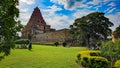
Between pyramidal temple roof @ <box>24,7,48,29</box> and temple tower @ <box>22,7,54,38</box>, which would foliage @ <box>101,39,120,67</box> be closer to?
temple tower @ <box>22,7,54,38</box>

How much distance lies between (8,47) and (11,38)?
36 cm

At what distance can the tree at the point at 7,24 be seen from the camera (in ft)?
24.0

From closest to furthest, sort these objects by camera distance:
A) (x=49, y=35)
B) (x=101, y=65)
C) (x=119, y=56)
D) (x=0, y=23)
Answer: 1. (x=0, y=23)
2. (x=101, y=65)
3. (x=119, y=56)
4. (x=49, y=35)

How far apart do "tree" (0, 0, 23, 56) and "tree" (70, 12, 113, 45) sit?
32.8m

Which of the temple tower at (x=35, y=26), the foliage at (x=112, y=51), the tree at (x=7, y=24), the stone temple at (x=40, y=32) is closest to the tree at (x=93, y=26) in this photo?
the stone temple at (x=40, y=32)

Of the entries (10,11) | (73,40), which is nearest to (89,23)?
(73,40)

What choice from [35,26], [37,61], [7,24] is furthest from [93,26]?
[35,26]

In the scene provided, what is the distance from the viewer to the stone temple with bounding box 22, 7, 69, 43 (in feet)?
185

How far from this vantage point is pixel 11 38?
→ 7609 millimetres

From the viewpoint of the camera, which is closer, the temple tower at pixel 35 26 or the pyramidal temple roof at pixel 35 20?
the temple tower at pixel 35 26

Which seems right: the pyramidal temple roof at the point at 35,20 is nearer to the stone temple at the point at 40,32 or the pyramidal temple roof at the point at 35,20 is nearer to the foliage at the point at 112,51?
the stone temple at the point at 40,32

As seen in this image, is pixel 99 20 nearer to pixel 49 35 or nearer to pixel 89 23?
pixel 89 23

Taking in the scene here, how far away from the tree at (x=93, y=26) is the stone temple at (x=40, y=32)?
13.9 metres

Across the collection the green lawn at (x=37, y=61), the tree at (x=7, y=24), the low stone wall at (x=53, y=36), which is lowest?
the green lawn at (x=37, y=61)
